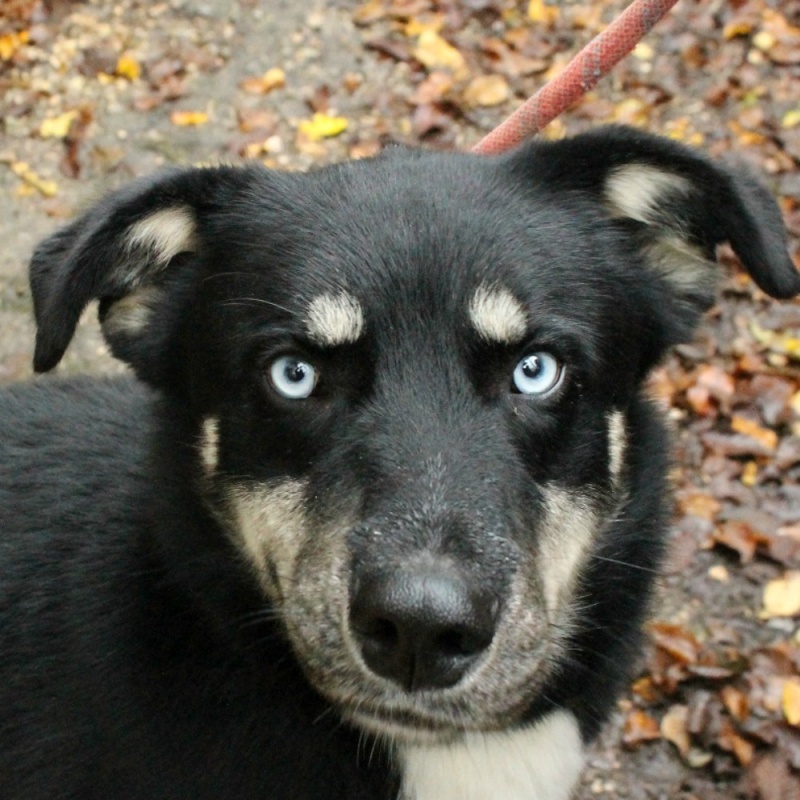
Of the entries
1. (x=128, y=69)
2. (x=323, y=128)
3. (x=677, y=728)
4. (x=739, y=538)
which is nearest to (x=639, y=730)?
(x=677, y=728)

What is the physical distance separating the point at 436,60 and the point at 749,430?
2942 mm

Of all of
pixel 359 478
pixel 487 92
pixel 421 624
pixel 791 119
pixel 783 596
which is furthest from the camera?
pixel 487 92

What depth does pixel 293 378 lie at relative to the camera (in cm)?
250

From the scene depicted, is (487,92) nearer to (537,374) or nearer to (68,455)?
(68,455)

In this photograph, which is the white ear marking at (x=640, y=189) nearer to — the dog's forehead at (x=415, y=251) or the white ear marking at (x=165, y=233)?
the dog's forehead at (x=415, y=251)

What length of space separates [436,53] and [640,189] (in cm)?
381

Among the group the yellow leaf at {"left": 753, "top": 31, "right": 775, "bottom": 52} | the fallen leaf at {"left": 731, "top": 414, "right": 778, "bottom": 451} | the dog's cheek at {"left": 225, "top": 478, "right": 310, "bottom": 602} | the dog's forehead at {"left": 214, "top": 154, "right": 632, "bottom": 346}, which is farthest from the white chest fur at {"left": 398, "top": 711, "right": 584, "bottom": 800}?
the yellow leaf at {"left": 753, "top": 31, "right": 775, "bottom": 52}

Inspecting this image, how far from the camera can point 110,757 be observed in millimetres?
2738

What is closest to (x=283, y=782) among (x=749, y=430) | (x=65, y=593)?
(x=65, y=593)

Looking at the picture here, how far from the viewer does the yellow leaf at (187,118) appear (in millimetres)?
5984

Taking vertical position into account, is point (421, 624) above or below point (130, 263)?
below

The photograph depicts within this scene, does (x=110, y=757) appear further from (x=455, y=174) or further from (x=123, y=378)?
(x=455, y=174)

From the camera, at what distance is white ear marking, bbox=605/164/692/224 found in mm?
2727

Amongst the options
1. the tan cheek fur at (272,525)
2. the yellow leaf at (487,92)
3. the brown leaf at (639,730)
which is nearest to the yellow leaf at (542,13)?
the yellow leaf at (487,92)
